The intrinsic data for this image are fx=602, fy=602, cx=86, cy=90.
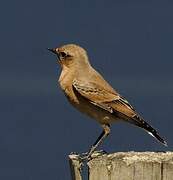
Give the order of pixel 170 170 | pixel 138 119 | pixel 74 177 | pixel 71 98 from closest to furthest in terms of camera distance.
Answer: pixel 170 170
pixel 74 177
pixel 138 119
pixel 71 98

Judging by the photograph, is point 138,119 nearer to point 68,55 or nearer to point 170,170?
point 68,55

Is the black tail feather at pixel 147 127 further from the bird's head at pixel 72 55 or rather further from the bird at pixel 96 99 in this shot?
the bird's head at pixel 72 55

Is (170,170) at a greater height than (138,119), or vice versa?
(138,119)

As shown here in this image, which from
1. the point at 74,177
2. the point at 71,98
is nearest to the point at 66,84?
the point at 71,98

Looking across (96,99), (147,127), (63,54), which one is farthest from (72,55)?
(147,127)

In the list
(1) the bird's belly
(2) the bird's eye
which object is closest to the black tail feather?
(1) the bird's belly

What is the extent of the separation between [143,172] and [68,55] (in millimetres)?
2194

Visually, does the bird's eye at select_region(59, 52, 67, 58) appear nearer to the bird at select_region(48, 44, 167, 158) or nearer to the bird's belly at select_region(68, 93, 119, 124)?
the bird at select_region(48, 44, 167, 158)

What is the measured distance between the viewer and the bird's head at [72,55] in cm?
484

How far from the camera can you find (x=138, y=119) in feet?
14.3

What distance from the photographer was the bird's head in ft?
15.9

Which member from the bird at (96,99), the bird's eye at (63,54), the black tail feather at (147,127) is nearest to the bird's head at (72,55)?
the bird's eye at (63,54)

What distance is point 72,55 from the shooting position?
4.87 metres

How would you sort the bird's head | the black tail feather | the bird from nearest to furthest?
1. the black tail feather
2. the bird
3. the bird's head
